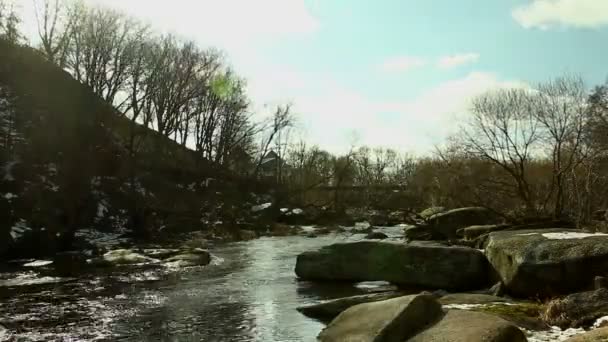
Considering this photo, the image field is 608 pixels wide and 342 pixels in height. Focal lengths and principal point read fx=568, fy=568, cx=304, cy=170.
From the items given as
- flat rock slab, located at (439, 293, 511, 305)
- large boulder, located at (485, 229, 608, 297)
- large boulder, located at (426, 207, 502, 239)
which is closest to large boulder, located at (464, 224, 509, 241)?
large boulder, located at (426, 207, 502, 239)

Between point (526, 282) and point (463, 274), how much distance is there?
271cm

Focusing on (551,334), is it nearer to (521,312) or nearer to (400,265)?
(521,312)

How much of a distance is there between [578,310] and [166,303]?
9.60 meters

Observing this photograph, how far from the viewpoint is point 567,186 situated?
3011cm

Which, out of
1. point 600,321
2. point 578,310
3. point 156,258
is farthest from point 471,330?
point 156,258

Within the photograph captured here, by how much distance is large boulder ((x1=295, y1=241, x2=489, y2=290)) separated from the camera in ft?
48.9

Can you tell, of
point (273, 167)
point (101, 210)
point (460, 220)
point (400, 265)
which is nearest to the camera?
point (400, 265)

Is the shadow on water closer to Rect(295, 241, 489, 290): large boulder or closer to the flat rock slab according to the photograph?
Rect(295, 241, 489, 290): large boulder

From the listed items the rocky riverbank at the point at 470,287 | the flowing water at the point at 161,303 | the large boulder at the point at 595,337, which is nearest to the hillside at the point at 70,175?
the flowing water at the point at 161,303

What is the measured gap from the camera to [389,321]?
8969 millimetres

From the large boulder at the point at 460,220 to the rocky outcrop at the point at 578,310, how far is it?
807 inches

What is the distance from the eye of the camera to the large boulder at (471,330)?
25.2ft

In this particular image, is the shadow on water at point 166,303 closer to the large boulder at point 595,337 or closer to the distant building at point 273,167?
the large boulder at point 595,337

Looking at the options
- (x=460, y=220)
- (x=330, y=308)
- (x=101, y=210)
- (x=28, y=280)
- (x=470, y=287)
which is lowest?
(x=28, y=280)
